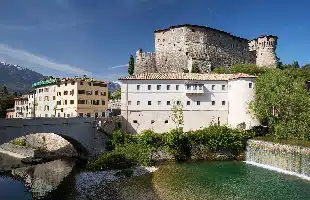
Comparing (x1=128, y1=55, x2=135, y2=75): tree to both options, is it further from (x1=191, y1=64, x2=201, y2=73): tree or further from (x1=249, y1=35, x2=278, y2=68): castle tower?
(x1=249, y1=35, x2=278, y2=68): castle tower

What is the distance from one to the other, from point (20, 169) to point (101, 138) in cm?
1164

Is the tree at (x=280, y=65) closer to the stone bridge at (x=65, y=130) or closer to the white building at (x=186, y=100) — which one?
the white building at (x=186, y=100)

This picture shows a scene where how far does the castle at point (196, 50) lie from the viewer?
75.4m

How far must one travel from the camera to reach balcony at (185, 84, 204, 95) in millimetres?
49281

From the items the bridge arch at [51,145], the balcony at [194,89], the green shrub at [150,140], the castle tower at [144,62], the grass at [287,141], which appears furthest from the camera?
the castle tower at [144,62]

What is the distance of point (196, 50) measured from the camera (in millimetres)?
75875

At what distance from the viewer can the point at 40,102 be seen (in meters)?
72.1

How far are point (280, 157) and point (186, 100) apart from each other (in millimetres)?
18405

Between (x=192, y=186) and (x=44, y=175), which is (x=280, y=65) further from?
(x=44, y=175)

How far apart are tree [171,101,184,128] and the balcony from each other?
252 centimetres

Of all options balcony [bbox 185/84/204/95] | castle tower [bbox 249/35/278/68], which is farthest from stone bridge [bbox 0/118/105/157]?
castle tower [bbox 249/35/278/68]

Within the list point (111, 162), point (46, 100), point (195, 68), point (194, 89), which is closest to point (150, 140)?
point (111, 162)

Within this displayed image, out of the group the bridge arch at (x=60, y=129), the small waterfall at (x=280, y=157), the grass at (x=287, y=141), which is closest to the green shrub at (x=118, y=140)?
the bridge arch at (x=60, y=129)

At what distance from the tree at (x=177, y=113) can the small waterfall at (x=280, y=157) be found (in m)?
11.7
